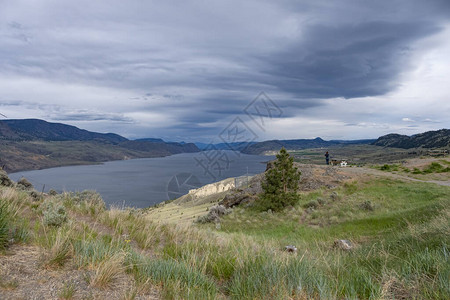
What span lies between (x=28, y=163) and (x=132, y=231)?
188005 mm

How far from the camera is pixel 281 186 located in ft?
56.6

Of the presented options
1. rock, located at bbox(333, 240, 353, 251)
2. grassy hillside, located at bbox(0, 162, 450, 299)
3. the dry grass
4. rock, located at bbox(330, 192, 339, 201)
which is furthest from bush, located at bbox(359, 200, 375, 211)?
the dry grass

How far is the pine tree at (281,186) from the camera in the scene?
16.8 metres

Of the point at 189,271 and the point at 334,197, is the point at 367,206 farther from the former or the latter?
the point at 189,271

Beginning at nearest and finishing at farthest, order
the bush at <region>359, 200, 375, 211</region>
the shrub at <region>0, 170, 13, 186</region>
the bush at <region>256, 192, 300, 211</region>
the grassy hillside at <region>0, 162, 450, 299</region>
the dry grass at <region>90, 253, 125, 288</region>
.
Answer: the grassy hillside at <region>0, 162, 450, 299</region> → the dry grass at <region>90, 253, 125, 288</region> → the bush at <region>359, 200, 375, 211</region> → the shrub at <region>0, 170, 13, 186</region> → the bush at <region>256, 192, 300, 211</region>

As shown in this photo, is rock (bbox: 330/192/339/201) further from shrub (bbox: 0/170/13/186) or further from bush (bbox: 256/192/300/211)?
shrub (bbox: 0/170/13/186)

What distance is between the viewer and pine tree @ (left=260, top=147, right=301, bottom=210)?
16750mm

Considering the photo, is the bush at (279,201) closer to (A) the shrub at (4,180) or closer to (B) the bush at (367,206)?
(B) the bush at (367,206)

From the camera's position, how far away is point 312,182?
21094 mm

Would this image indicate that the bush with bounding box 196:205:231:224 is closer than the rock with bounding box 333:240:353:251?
No

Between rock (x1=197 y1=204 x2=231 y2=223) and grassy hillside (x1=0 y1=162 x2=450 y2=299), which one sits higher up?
grassy hillside (x1=0 y1=162 x2=450 y2=299)

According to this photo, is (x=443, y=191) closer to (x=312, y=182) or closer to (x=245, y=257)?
(x=312, y=182)

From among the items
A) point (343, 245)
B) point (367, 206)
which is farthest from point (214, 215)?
point (343, 245)

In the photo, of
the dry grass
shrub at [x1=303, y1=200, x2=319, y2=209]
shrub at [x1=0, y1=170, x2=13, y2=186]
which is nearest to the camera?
the dry grass
